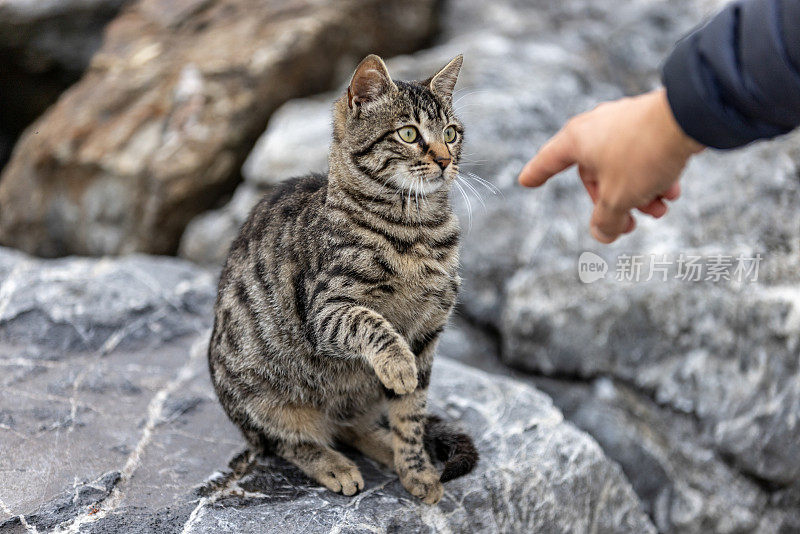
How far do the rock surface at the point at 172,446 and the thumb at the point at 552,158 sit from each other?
144 centimetres

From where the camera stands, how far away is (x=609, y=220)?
183 cm

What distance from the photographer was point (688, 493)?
13.0 feet

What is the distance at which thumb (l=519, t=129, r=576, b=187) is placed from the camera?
1916 millimetres

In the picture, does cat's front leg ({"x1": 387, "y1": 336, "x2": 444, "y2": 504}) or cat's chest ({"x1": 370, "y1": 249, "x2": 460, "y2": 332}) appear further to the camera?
cat's front leg ({"x1": 387, "y1": 336, "x2": 444, "y2": 504})

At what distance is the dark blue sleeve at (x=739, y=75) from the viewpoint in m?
1.51

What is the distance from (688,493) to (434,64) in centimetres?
364

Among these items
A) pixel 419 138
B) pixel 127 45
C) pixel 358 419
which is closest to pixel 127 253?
pixel 127 45

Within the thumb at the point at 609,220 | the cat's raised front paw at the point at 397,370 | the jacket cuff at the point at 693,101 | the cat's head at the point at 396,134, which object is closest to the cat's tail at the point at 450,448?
the cat's raised front paw at the point at 397,370

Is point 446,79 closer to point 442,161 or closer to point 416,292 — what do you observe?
point 442,161
